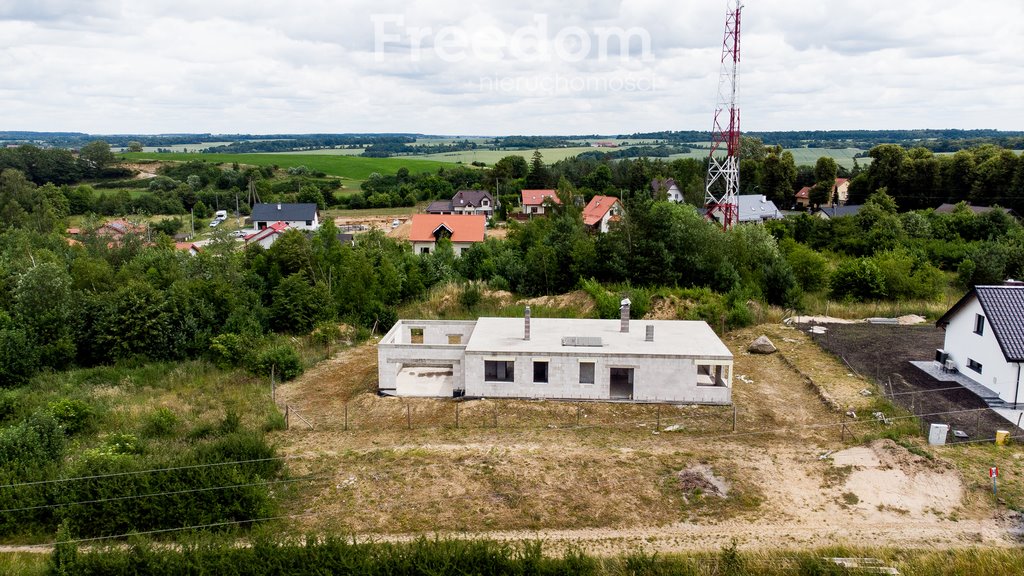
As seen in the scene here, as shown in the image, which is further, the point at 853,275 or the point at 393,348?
the point at 853,275

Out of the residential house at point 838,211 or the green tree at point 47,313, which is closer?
the green tree at point 47,313

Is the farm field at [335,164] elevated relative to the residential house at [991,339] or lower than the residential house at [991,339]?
elevated

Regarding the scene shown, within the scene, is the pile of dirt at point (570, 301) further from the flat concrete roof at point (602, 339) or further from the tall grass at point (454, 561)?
the tall grass at point (454, 561)

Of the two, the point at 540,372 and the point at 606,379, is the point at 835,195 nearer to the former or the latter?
the point at 606,379

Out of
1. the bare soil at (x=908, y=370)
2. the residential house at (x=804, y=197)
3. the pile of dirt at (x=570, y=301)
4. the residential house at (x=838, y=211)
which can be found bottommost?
the bare soil at (x=908, y=370)

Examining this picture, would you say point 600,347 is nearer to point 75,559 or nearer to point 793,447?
point 793,447

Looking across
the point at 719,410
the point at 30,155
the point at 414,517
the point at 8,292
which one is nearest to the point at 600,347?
the point at 719,410

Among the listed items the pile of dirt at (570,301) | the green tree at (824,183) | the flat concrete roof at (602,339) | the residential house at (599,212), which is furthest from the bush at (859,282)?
the green tree at (824,183)

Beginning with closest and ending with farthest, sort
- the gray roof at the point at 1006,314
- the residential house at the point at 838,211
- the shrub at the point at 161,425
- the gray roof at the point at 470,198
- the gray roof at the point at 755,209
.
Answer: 1. the shrub at the point at 161,425
2. the gray roof at the point at 1006,314
3. the residential house at the point at 838,211
4. the gray roof at the point at 755,209
5. the gray roof at the point at 470,198

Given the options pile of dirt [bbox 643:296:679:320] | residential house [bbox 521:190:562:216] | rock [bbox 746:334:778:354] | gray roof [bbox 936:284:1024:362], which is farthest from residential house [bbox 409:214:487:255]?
gray roof [bbox 936:284:1024:362]
